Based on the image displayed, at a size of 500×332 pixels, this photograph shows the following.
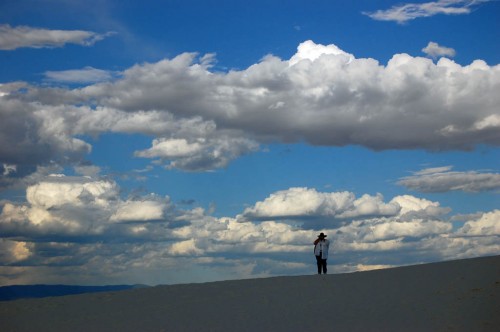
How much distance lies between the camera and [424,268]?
31.2 meters

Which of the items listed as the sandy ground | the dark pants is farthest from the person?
the sandy ground

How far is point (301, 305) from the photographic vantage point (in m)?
26.6

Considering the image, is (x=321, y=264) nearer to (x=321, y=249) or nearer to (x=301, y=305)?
(x=321, y=249)

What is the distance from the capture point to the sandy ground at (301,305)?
23.7m

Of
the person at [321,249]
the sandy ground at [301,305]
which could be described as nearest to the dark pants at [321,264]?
the person at [321,249]

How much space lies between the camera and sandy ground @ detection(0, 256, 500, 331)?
77.6ft

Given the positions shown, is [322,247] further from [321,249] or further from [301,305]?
[301,305]

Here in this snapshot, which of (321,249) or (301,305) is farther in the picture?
(321,249)

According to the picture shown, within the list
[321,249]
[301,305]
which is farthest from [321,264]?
[301,305]

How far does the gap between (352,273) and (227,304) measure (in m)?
7.52

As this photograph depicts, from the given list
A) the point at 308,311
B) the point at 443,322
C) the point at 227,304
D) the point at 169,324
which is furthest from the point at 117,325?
the point at 443,322

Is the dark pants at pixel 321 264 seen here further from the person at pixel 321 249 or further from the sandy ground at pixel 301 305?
the sandy ground at pixel 301 305

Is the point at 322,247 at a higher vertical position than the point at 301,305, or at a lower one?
higher

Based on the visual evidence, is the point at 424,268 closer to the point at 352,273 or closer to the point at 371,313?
the point at 352,273
